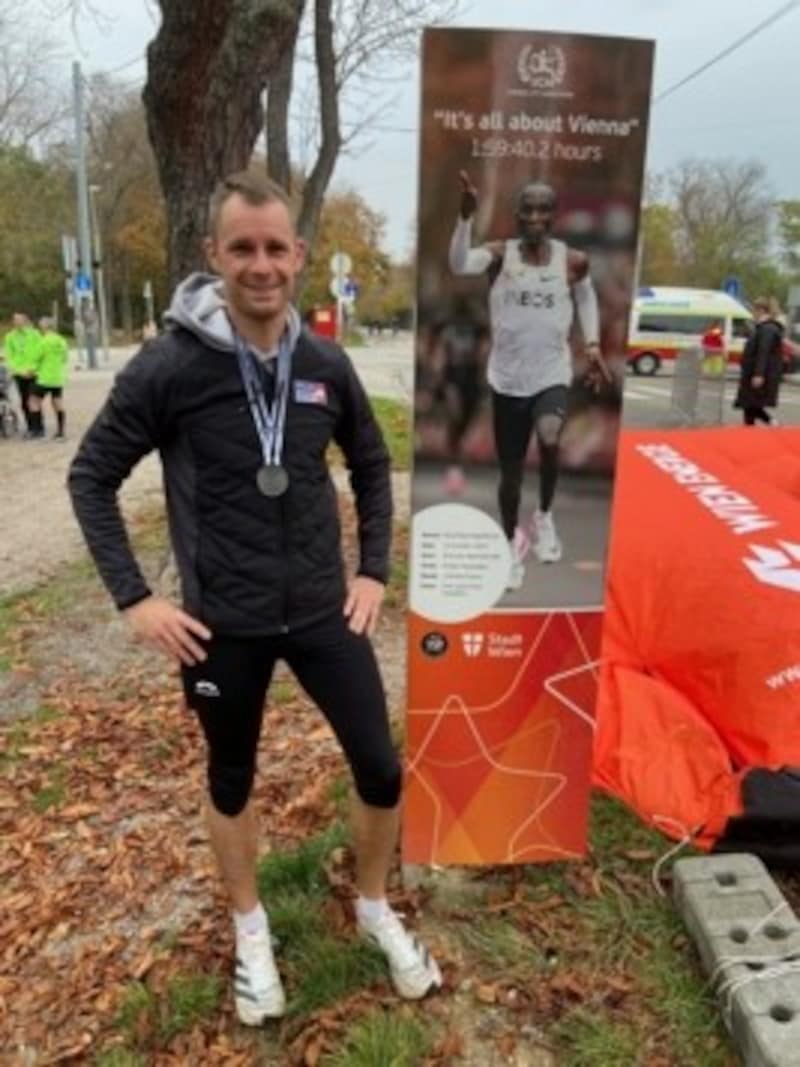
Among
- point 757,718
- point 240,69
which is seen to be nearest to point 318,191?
point 240,69

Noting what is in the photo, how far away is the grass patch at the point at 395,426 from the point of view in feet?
34.3

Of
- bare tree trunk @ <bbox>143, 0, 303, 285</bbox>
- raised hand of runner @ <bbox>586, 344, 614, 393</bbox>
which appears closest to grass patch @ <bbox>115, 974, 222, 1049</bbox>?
raised hand of runner @ <bbox>586, 344, 614, 393</bbox>

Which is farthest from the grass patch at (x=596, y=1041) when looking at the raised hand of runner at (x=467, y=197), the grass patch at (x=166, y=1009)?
the raised hand of runner at (x=467, y=197)

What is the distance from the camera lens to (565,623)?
2715 millimetres

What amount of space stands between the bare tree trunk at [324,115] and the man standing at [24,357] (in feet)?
18.1

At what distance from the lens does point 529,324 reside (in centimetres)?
242

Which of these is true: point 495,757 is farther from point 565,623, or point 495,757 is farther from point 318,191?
point 318,191

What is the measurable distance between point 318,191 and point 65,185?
40.0 m

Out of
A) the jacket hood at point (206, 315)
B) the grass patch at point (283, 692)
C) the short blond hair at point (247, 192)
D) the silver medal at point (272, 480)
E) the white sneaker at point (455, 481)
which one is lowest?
the grass patch at point (283, 692)

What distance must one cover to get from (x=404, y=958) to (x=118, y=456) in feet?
4.85

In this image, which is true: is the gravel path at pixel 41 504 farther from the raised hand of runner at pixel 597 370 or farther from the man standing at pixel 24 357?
the raised hand of runner at pixel 597 370

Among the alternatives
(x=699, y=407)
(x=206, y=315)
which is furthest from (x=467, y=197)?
(x=699, y=407)

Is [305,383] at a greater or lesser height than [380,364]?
greater

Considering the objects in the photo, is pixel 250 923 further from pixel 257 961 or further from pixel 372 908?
pixel 372 908
